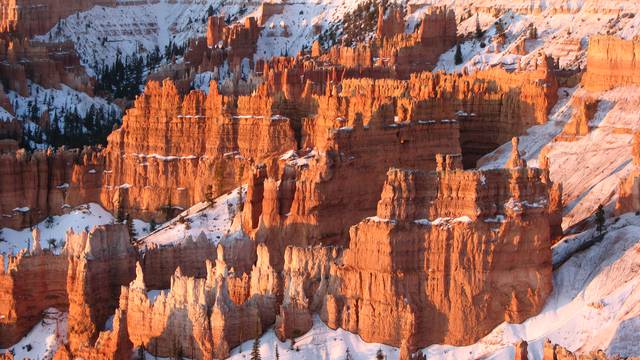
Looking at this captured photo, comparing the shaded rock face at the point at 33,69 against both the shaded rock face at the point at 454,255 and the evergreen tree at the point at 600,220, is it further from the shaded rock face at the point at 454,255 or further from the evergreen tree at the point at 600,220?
the shaded rock face at the point at 454,255

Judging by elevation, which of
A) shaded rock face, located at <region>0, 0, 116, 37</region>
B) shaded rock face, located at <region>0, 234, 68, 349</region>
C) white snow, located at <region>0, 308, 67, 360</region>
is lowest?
white snow, located at <region>0, 308, 67, 360</region>

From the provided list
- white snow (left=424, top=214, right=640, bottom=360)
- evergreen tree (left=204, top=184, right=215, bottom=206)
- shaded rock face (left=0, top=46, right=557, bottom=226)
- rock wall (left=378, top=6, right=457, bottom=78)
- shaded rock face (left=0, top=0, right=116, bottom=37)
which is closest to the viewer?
white snow (left=424, top=214, right=640, bottom=360)

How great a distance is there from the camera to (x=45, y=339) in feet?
265

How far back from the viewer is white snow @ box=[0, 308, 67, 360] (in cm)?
7938

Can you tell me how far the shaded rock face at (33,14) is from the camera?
164 metres

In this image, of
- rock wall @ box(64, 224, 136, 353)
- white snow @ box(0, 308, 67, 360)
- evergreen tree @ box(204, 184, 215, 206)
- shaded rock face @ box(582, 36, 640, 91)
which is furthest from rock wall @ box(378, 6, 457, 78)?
white snow @ box(0, 308, 67, 360)

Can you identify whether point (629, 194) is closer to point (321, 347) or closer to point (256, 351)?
point (321, 347)

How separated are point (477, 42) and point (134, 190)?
99.1ft

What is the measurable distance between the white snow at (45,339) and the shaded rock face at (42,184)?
21324mm

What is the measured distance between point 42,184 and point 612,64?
30.1 m

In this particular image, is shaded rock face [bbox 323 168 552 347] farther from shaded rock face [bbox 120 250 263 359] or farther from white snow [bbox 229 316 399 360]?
shaded rock face [bbox 120 250 263 359]

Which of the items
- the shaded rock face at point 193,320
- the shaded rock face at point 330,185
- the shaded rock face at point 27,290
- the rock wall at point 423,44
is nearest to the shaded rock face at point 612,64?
the shaded rock face at point 330,185

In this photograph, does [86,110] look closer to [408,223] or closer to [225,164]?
[225,164]

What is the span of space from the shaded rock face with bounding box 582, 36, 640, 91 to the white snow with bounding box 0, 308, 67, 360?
25616 millimetres
